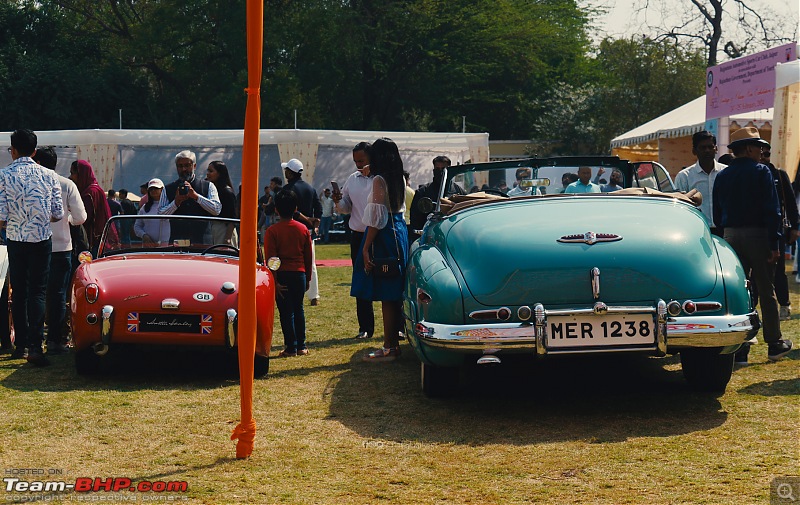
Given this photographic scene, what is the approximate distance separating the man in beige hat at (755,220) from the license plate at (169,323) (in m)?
3.93

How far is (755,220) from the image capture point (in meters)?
7.57

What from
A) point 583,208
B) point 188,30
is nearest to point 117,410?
point 583,208

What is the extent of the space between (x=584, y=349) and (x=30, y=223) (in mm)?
4422

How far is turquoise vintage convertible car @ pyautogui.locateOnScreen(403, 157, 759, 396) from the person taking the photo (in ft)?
18.5

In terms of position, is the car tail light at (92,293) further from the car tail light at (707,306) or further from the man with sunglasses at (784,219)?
the man with sunglasses at (784,219)

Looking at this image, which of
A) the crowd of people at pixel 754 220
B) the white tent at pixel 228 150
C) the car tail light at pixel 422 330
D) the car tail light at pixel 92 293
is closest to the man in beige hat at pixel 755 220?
the crowd of people at pixel 754 220

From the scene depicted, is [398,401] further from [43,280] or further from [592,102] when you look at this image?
[592,102]

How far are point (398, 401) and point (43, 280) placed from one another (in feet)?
10.4

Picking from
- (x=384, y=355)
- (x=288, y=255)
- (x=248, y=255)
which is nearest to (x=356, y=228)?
(x=288, y=255)

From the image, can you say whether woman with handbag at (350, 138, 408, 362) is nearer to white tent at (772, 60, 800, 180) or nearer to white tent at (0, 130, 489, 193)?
white tent at (772, 60, 800, 180)

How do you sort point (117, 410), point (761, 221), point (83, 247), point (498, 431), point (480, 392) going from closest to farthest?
point (498, 431), point (117, 410), point (480, 392), point (761, 221), point (83, 247)

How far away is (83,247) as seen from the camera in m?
9.40

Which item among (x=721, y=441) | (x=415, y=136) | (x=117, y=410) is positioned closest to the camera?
(x=721, y=441)

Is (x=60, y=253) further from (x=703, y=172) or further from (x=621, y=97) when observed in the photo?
(x=621, y=97)
